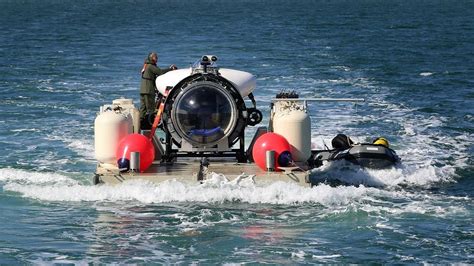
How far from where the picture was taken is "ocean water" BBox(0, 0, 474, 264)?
16047 mm

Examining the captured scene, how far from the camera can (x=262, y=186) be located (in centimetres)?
1880

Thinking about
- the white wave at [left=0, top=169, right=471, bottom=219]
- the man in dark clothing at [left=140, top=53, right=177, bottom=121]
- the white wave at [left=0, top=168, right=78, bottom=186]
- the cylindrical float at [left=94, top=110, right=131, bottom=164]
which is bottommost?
the white wave at [left=0, top=169, right=471, bottom=219]

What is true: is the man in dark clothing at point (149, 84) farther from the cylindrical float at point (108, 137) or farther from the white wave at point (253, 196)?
the white wave at point (253, 196)

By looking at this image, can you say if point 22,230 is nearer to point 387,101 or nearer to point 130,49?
point 387,101

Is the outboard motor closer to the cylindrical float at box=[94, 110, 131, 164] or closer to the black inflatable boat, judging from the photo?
the cylindrical float at box=[94, 110, 131, 164]

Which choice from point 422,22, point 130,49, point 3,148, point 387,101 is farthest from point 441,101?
point 422,22

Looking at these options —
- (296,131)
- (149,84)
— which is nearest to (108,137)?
(149,84)

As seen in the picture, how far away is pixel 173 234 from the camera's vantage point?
16.8 m

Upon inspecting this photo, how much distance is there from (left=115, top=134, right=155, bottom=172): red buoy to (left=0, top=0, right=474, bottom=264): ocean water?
18.2 inches

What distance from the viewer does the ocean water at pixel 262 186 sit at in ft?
52.6

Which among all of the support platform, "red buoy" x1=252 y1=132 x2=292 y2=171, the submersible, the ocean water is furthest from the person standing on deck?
"red buoy" x1=252 y1=132 x2=292 y2=171

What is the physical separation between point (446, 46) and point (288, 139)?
40698 mm

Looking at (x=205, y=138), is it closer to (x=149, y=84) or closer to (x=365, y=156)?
(x=149, y=84)

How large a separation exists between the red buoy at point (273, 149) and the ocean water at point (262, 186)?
0.58 m
